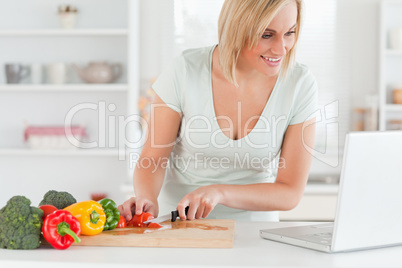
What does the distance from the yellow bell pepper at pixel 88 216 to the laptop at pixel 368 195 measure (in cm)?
54

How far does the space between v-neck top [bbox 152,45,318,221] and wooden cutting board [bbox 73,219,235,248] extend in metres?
0.44

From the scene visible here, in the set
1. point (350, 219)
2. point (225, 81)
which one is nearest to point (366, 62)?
point (225, 81)

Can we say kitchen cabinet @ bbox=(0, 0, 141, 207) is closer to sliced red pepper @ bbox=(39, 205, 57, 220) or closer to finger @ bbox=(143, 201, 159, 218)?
finger @ bbox=(143, 201, 159, 218)

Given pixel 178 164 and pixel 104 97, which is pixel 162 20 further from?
pixel 178 164

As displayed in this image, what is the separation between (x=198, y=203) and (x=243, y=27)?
61cm

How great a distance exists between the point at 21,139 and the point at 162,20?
140cm

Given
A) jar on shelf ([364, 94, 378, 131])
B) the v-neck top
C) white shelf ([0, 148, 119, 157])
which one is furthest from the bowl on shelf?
the v-neck top

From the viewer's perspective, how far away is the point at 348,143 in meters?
1.19

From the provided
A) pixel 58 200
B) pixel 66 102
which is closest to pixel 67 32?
pixel 66 102

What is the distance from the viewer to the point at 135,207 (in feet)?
5.60

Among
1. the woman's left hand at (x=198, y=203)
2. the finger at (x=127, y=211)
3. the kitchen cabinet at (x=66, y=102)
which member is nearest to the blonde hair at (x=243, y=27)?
the woman's left hand at (x=198, y=203)

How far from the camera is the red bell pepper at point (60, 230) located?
1322 mm

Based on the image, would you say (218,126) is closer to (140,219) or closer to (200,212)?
(200,212)

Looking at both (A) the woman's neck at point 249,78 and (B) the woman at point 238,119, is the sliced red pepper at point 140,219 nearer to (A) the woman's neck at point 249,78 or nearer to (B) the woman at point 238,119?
(B) the woman at point 238,119
